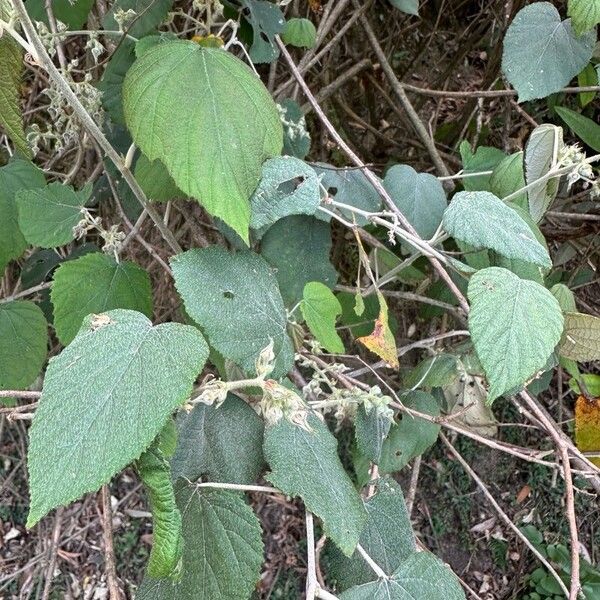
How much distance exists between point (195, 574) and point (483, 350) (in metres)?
0.35

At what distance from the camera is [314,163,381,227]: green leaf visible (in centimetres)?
87

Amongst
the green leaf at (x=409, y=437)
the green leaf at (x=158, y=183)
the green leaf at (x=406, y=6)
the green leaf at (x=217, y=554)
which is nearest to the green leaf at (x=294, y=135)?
the green leaf at (x=158, y=183)

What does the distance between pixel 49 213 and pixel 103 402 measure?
0.48m

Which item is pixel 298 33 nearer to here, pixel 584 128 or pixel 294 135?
pixel 294 135

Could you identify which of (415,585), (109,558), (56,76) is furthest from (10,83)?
(415,585)

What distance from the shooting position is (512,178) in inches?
33.9

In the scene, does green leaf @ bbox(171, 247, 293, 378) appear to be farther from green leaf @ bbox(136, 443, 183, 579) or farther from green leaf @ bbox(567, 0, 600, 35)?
green leaf @ bbox(567, 0, 600, 35)

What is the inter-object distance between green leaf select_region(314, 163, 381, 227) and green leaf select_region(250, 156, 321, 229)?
0.19 m

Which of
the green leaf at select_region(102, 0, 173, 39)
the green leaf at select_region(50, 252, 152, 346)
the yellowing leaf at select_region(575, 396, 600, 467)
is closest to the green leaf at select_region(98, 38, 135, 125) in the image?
the green leaf at select_region(102, 0, 173, 39)

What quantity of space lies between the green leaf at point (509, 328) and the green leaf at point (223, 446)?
0.26 m

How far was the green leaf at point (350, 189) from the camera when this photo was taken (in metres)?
0.87

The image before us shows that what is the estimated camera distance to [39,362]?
35.9 inches

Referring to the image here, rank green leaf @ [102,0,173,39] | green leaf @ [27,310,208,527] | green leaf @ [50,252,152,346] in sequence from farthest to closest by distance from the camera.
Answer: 1. green leaf @ [102,0,173,39]
2. green leaf @ [50,252,152,346]
3. green leaf @ [27,310,208,527]

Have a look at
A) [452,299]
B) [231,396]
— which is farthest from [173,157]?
[452,299]
